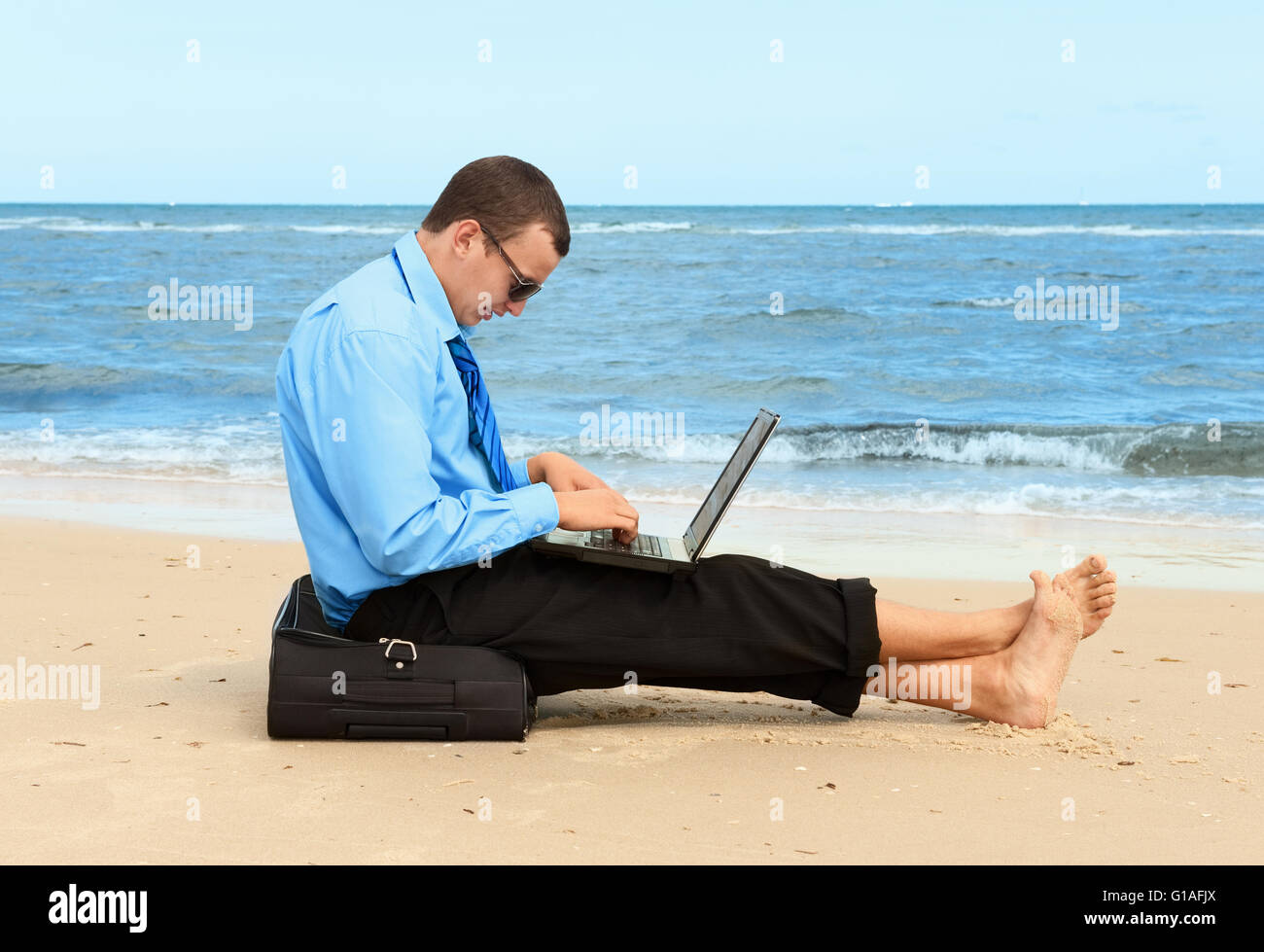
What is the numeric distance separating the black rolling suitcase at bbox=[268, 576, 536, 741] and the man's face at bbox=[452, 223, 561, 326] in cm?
91

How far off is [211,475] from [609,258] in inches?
852

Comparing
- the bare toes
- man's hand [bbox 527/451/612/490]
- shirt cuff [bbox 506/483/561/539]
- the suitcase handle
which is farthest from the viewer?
man's hand [bbox 527/451/612/490]

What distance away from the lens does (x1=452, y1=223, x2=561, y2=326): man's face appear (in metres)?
3.29

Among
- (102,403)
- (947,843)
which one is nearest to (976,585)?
(947,843)

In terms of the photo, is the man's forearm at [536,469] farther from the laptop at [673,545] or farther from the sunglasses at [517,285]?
the sunglasses at [517,285]

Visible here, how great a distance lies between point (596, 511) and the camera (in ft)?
10.7

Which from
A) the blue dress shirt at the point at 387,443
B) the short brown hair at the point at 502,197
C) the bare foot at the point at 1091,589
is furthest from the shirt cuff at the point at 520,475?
the bare foot at the point at 1091,589

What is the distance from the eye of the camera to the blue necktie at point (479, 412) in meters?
3.37

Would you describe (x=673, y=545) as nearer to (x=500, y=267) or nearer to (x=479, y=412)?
(x=479, y=412)

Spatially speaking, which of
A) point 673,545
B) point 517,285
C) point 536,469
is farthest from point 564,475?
point 517,285

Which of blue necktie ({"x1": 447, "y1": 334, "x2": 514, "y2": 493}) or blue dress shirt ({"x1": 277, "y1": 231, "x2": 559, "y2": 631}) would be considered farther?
blue necktie ({"x1": 447, "y1": 334, "x2": 514, "y2": 493})

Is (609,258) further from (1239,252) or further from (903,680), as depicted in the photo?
(903,680)

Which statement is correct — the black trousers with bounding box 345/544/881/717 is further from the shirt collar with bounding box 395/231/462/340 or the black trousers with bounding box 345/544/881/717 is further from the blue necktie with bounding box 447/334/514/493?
the shirt collar with bounding box 395/231/462/340

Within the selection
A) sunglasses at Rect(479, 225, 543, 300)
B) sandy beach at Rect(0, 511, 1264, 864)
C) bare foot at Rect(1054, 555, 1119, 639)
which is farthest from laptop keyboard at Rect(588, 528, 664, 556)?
bare foot at Rect(1054, 555, 1119, 639)
